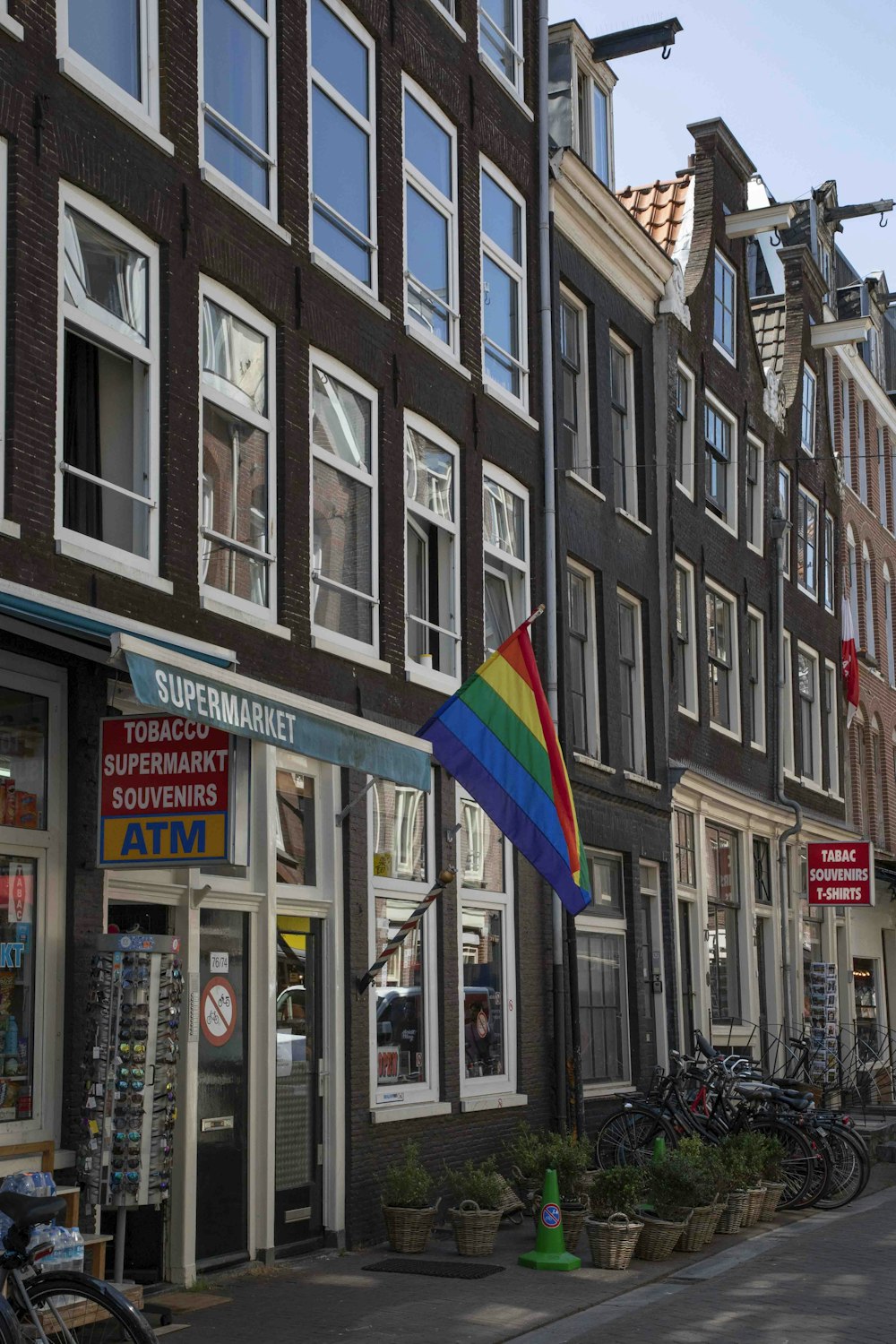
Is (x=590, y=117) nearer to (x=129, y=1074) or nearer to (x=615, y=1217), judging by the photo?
(x=615, y=1217)

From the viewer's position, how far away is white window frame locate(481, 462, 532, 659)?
17.2 m

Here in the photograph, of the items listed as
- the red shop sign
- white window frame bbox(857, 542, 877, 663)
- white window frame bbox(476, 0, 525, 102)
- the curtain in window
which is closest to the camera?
the curtain in window

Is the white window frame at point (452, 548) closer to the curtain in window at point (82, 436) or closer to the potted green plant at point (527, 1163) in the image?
the potted green plant at point (527, 1163)

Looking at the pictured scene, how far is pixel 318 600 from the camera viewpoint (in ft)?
45.7

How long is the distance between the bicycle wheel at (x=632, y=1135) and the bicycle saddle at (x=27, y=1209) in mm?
9207

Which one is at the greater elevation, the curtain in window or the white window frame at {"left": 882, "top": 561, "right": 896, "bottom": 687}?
the white window frame at {"left": 882, "top": 561, "right": 896, "bottom": 687}

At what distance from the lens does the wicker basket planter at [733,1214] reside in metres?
14.2

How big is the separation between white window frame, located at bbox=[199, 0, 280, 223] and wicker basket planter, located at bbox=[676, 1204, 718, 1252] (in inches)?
310

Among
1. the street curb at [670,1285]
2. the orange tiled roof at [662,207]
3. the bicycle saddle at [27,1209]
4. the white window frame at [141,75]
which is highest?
the orange tiled roof at [662,207]

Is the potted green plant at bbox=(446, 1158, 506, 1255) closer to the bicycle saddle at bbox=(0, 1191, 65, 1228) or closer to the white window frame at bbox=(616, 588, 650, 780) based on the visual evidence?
the bicycle saddle at bbox=(0, 1191, 65, 1228)

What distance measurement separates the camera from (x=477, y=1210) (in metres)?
12.8

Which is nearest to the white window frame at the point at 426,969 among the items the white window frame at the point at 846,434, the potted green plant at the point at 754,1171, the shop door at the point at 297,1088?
the shop door at the point at 297,1088

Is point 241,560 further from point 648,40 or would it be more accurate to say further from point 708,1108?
point 648,40

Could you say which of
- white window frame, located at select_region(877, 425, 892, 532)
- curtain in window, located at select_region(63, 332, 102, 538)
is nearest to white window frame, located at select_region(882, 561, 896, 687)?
white window frame, located at select_region(877, 425, 892, 532)
